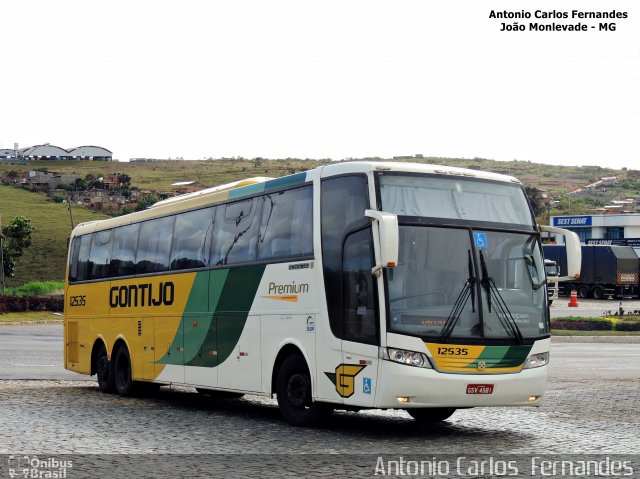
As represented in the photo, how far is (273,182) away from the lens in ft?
49.8

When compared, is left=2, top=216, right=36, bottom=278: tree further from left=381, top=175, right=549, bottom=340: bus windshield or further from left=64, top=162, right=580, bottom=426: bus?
left=381, top=175, right=549, bottom=340: bus windshield

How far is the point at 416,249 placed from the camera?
503 inches

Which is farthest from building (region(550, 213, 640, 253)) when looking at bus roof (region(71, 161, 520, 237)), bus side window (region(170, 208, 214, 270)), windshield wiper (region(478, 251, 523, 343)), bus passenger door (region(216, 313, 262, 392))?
windshield wiper (region(478, 251, 523, 343))

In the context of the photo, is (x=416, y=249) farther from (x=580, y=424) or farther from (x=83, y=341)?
(x=83, y=341)

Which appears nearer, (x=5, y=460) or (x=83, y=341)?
(x=5, y=460)

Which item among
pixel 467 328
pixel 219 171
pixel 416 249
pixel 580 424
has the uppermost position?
pixel 219 171

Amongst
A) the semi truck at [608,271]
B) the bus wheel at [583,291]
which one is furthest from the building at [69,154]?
the semi truck at [608,271]

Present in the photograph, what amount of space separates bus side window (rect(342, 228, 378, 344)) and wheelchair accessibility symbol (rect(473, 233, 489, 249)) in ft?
4.41

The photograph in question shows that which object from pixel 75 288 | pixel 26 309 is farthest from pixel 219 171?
pixel 75 288

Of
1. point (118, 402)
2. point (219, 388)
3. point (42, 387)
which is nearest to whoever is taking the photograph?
point (219, 388)

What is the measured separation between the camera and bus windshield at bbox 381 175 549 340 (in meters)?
12.5

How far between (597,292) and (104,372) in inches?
2111

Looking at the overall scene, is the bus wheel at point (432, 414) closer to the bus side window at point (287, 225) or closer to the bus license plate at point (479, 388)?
the bus license plate at point (479, 388)

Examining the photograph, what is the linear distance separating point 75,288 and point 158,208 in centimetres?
463
